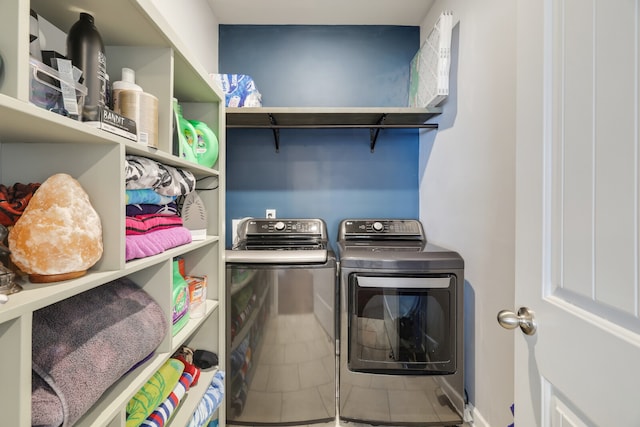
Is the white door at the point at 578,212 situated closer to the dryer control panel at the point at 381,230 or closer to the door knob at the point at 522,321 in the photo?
the door knob at the point at 522,321

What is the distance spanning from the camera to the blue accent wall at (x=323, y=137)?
211cm

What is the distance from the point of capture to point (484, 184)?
4.30 ft

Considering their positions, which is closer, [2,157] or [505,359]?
[2,157]

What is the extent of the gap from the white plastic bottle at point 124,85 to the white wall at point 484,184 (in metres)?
1.30

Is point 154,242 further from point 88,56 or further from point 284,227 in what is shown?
point 284,227

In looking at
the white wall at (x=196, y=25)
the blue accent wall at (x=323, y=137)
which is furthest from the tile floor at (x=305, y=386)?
the white wall at (x=196, y=25)

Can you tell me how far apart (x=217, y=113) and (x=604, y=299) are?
1360 mm

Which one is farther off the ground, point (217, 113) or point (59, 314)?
point (217, 113)

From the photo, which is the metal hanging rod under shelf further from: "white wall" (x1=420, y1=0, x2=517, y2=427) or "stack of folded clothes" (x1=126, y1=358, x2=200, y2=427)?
"stack of folded clothes" (x1=126, y1=358, x2=200, y2=427)

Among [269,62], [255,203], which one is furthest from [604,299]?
[269,62]

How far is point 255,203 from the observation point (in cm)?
212

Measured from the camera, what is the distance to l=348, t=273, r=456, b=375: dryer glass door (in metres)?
1.39

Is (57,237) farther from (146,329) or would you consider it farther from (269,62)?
(269,62)

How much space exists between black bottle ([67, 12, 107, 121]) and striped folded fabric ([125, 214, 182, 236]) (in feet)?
0.98
